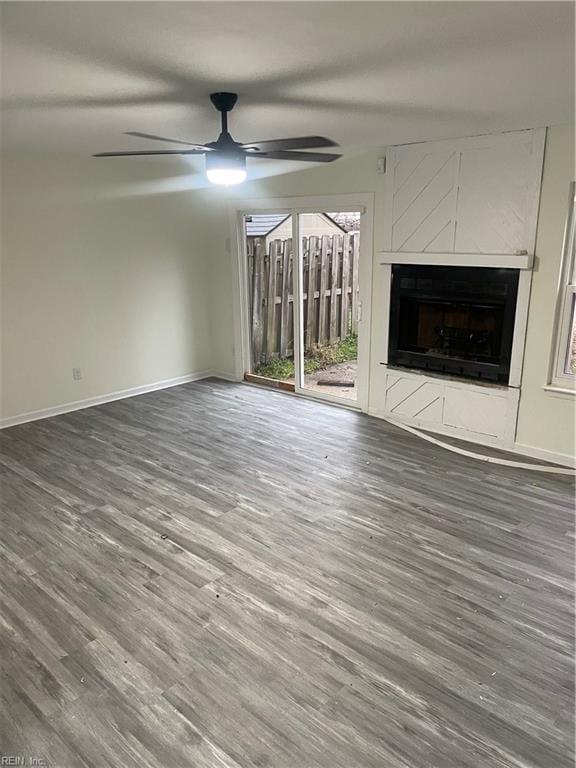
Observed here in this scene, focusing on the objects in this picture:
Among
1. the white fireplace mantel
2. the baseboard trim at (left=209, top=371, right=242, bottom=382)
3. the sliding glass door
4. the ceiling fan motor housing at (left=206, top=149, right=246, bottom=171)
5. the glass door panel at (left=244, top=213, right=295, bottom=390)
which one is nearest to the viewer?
the ceiling fan motor housing at (left=206, top=149, right=246, bottom=171)

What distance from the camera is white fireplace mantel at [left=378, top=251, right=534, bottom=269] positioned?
3.81 m

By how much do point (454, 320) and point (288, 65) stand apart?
269cm

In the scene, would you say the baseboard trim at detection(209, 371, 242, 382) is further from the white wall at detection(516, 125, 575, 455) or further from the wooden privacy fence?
the white wall at detection(516, 125, 575, 455)

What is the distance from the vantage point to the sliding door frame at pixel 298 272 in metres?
4.75

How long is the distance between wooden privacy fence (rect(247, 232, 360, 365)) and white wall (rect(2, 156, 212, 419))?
0.68 m

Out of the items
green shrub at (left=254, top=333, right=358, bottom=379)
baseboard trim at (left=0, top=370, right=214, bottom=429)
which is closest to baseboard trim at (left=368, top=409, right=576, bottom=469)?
green shrub at (left=254, top=333, right=358, bottom=379)

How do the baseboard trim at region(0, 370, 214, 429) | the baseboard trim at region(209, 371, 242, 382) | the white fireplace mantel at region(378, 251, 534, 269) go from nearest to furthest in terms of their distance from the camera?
the white fireplace mantel at region(378, 251, 534, 269) → the baseboard trim at region(0, 370, 214, 429) → the baseboard trim at region(209, 371, 242, 382)

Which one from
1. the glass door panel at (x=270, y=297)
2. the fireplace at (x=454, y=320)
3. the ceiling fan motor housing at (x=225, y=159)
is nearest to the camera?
the ceiling fan motor housing at (x=225, y=159)

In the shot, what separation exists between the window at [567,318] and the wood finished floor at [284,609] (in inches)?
29.7

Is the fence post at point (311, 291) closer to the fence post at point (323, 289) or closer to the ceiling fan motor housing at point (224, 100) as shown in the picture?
the fence post at point (323, 289)

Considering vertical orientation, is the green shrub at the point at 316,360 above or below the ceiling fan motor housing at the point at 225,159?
below

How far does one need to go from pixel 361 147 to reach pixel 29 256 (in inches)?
120

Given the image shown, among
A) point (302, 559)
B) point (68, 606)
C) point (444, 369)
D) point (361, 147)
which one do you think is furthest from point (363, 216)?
point (68, 606)

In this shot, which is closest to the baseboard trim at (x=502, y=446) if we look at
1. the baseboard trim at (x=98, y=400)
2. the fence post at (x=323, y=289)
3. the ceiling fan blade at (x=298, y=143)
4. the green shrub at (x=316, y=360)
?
the green shrub at (x=316, y=360)
